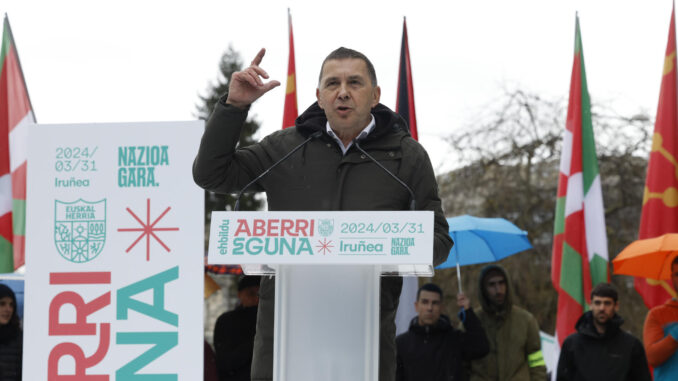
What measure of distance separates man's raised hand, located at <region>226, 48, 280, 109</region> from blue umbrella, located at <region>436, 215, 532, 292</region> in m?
5.22

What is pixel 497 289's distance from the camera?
7461mm

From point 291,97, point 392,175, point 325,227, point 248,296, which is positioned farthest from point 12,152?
point 325,227

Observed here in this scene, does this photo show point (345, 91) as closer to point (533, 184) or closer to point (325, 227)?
point (325, 227)

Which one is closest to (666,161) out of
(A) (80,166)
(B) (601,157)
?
(B) (601,157)

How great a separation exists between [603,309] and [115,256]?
12.9 feet

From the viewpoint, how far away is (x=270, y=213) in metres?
2.57

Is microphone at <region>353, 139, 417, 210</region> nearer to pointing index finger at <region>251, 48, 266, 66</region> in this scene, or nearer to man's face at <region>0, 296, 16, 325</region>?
pointing index finger at <region>251, 48, 266, 66</region>

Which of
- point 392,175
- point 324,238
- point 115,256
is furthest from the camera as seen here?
point 115,256

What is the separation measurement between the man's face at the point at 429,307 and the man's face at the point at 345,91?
4.46m

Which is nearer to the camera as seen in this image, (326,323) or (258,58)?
(326,323)

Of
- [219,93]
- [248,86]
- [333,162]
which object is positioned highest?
[219,93]

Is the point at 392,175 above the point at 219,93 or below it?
below

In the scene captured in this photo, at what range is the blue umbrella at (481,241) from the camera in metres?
8.19

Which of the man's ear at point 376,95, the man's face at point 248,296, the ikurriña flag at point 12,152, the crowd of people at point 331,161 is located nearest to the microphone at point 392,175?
the crowd of people at point 331,161
